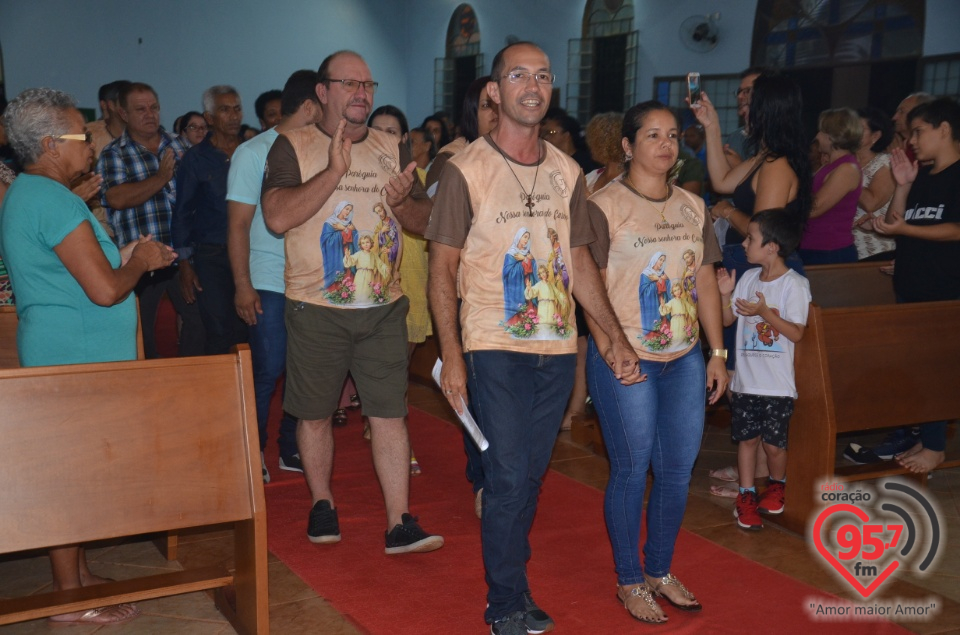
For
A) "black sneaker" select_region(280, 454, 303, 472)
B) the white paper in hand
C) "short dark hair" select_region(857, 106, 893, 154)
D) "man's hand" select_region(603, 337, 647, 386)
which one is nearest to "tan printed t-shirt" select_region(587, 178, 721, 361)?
"man's hand" select_region(603, 337, 647, 386)

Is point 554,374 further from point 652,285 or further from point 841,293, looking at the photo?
point 841,293

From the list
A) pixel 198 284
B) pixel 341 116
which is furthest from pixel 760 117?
pixel 198 284

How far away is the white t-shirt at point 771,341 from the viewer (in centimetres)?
390

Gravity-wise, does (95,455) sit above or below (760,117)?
below

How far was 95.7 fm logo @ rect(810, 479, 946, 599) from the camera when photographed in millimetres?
3531

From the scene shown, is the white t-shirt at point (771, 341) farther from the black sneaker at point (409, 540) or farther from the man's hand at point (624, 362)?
the black sneaker at point (409, 540)

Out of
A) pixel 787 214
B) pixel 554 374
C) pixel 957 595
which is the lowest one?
pixel 957 595

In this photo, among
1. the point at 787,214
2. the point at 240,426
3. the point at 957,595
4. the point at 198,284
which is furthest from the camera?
the point at 198,284

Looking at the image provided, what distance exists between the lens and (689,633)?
9.79 ft

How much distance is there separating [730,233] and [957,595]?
183 centimetres

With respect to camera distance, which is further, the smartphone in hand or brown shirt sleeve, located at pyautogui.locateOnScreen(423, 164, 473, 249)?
the smartphone in hand

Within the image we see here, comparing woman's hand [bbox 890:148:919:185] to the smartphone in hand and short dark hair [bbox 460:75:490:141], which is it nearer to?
the smartphone in hand

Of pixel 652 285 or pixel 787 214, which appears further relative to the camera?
pixel 787 214

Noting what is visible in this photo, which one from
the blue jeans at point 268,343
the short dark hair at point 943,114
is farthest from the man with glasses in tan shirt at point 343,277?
the short dark hair at point 943,114
